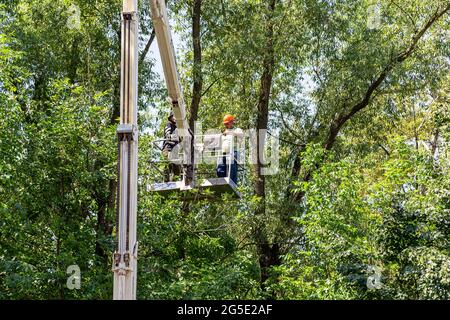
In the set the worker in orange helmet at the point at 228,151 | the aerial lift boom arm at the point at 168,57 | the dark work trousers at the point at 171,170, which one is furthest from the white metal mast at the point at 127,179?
the dark work trousers at the point at 171,170

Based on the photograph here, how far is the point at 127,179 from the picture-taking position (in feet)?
38.2

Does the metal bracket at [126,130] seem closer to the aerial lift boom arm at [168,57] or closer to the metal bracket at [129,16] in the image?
the metal bracket at [129,16]

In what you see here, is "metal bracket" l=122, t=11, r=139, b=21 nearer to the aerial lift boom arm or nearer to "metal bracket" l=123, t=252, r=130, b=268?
the aerial lift boom arm

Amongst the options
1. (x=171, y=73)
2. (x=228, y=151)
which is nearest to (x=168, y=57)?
(x=171, y=73)

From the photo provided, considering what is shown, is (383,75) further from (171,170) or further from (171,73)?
(171,73)

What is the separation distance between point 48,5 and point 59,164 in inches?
198

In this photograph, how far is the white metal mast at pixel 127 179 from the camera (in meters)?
11.3

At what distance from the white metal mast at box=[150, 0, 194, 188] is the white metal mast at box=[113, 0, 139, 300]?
6.72 feet

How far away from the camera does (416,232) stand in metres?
17.9

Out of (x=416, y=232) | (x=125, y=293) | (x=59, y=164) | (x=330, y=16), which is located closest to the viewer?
(x=125, y=293)

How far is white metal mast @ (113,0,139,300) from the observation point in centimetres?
1129

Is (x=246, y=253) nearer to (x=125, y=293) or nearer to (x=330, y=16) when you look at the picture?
(x=330, y=16)

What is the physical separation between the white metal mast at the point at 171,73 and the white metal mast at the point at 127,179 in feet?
6.72

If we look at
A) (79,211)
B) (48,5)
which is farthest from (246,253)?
(48,5)
